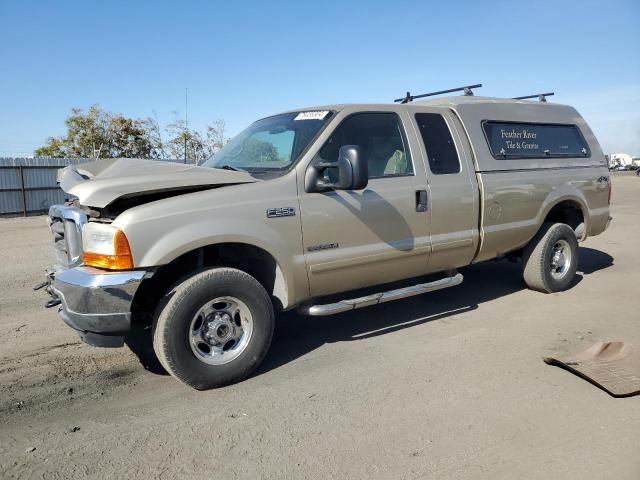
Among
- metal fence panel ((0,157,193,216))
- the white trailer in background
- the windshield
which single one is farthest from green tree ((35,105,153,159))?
the white trailer in background

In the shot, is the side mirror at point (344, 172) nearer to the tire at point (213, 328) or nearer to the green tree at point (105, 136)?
the tire at point (213, 328)

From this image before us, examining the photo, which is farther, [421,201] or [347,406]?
[421,201]

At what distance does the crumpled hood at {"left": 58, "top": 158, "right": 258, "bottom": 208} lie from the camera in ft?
11.4

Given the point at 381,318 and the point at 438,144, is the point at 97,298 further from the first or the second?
the point at 438,144

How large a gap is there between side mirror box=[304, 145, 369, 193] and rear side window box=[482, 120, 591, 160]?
2157 millimetres

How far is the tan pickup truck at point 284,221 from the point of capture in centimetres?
350

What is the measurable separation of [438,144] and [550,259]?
2252 mm

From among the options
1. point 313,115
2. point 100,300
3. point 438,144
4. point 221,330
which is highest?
point 313,115

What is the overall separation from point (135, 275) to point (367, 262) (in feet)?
6.30

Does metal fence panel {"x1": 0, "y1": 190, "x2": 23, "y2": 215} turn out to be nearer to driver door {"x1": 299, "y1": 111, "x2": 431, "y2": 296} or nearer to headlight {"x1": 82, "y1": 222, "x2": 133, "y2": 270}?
headlight {"x1": 82, "y1": 222, "x2": 133, "y2": 270}

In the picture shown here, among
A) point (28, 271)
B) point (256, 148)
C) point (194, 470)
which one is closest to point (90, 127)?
point (28, 271)

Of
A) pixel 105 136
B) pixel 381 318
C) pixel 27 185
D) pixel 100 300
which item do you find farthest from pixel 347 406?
pixel 105 136

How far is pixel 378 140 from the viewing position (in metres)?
4.69

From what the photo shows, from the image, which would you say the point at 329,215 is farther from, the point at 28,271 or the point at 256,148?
the point at 28,271
